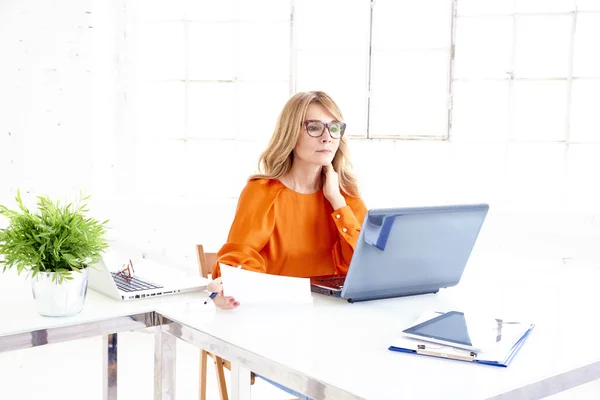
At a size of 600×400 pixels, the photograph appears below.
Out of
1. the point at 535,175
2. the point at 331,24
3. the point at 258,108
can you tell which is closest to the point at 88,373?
the point at 258,108

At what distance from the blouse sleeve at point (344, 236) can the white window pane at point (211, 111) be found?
188 cm

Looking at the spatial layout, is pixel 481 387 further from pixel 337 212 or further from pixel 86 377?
pixel 86 377

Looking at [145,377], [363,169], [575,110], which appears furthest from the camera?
[363,169]

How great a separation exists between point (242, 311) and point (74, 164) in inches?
95.4

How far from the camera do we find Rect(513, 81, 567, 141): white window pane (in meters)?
3.60

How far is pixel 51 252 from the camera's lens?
1.60 meters

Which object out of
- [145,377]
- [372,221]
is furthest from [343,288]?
[145,377]

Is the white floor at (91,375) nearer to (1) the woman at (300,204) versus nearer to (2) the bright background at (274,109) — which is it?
(2) the bright background at (274,109)

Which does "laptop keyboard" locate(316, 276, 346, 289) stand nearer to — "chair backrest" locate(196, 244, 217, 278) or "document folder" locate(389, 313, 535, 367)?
"document folder" locate(389, 313, 535, 367)

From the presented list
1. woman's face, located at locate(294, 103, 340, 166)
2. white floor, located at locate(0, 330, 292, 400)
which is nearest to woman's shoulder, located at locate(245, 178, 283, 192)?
woman's face, located at locate(294, 103, 340, 166)

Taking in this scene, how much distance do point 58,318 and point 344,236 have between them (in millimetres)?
937

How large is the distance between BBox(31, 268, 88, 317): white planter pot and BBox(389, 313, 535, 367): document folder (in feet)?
2.54

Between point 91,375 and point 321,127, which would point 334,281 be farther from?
point 91,375

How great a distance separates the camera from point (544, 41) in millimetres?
3594
